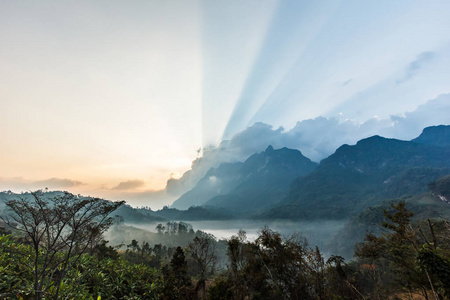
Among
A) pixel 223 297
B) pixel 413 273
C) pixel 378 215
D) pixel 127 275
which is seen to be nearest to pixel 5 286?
pixel 127 275

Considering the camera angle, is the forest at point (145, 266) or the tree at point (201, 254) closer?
the forest at point (145, 266)

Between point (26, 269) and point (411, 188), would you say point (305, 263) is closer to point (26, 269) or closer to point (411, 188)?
point (26, 269)

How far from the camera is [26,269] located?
476 inches

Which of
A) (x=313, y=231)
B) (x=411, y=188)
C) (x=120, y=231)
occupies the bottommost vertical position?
(x=313, y=231)

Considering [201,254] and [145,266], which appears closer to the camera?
[145,266]

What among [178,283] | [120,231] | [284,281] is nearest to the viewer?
[178,283]

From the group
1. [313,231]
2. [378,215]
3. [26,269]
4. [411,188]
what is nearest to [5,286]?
[26,269]

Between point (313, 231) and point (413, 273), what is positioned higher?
point (413, 273)

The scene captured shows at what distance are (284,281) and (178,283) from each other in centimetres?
890

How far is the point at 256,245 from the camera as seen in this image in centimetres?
1998

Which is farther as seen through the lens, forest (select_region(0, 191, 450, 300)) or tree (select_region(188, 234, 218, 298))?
tree (select_region(188, 234, 218, 298))

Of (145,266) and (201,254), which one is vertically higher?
(201,254)

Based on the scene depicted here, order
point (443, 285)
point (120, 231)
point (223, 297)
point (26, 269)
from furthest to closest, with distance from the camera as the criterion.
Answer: point (120, 231)
point (223, 297)
point (26, 269)
point (443, 285)

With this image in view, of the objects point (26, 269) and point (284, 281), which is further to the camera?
point (284, 281)
